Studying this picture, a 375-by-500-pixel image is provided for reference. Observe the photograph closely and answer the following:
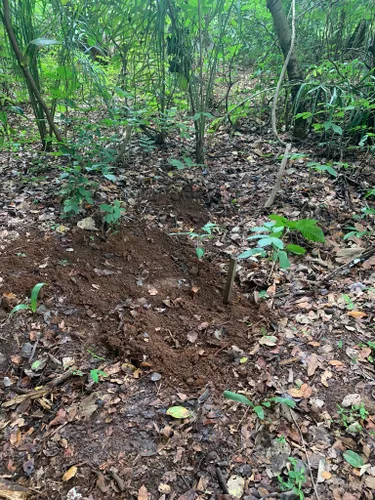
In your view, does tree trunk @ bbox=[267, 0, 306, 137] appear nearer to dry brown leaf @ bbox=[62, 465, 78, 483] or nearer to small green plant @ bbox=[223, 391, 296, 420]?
small green plant @ bbox=[223, 391, 296, 420]

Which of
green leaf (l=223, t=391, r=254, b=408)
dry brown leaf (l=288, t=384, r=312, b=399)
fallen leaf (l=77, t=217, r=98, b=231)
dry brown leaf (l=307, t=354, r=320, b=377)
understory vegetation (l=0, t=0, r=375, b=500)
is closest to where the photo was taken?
understory vegetation (l=0, t=0, r=375, b=500)

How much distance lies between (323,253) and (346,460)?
1.60 meters

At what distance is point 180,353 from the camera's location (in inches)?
79.3

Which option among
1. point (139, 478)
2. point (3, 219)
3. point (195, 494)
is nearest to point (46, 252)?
point (3, 219)

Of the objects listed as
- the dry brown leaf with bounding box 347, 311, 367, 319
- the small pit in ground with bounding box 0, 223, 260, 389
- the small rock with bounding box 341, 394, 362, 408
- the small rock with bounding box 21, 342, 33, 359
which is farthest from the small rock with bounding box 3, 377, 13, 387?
the dry brown leaf with bounding box 347, 311, 367, 319

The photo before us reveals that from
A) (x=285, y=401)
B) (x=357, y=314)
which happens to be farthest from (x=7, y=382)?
(x=357, y=314)

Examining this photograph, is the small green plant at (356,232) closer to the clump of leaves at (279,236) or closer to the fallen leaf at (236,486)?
the clump of leaves at (279,236)

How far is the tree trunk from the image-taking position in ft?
12.5

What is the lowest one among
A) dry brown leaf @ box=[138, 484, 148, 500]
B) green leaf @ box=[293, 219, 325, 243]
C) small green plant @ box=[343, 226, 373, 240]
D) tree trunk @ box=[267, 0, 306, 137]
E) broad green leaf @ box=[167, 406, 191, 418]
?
dry brown leaf @ box=[138, 484, 148, 500]

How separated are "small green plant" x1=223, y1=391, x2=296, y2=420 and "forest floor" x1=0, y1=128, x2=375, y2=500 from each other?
0.03 metres

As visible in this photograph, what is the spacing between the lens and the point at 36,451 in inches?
60.9

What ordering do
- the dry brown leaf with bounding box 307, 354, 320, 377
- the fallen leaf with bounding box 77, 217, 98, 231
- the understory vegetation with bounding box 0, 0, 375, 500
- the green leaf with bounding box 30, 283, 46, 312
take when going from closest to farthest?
the understory vegetation with bounding box 0, 0, 375, 500 → the dry brown leaf with bounding box 307, 354, 320, 377 → the green leaf with bounding box 30, 283, 46, 312 → the fallen leaf with bounding box 77, 217, 98, 231

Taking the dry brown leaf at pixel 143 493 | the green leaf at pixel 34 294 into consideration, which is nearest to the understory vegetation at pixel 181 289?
the dry brown leaf at pixel 143 493

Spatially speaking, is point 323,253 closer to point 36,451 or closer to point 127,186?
point 127,186
